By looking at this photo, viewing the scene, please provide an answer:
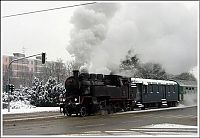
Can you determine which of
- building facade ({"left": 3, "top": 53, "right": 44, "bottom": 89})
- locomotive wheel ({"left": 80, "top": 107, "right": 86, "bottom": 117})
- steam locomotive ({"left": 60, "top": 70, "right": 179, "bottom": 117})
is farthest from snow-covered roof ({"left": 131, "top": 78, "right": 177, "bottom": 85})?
building facade ({"left": 3, "top": 53, "right": 44, "bottom": 89})

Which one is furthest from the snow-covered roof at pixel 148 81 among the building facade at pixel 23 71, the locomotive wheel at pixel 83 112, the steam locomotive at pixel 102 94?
the building facade at pixel 23 71

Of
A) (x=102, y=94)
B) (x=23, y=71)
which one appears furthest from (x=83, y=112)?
(x=23, y=71)

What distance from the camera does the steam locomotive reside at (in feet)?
76.2

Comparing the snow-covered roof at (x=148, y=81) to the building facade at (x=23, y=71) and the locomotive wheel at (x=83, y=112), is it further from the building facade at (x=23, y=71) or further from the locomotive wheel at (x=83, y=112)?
the building facade at (x=23, y=71)

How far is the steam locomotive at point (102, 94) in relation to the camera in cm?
2323

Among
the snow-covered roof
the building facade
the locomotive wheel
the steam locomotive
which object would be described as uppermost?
the building facade

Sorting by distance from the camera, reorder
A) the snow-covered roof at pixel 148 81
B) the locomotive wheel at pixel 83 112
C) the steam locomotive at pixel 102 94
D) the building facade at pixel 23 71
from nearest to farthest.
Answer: the locomotive wheel at pixel 83 112 → the steam locomotive at pixel 102 94 → the snow-covered roof at pixel 148 81 → the building facade at pixel 23 71

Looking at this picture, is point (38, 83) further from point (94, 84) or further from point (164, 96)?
point (94, 84)

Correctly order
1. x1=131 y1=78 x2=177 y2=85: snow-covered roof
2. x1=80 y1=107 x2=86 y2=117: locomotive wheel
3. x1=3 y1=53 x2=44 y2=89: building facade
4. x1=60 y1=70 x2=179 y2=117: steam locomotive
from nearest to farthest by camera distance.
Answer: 1. x1=80 y1=107 x2=86 y2=117: locomotive wheel
2. x1=60 y1=70 x2=179 y2=117: steam locomotive
3. x1=131 y1=78 x2=177 y2=85: snow-covered roof
4. x1=3 y1=53 x2=44 y2=89: building facade

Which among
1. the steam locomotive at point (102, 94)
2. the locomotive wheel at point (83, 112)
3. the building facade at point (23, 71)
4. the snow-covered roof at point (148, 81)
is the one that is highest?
the building facade at point (23, 71)

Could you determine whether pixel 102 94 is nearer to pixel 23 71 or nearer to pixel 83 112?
pixel 83 112

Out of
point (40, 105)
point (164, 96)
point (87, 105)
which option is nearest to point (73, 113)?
point (87, 105)

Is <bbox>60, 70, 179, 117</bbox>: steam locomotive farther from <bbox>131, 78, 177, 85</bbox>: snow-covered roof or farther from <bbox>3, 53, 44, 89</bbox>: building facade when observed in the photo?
<bbox>3, 53, 44, 89</bbox>: building facade

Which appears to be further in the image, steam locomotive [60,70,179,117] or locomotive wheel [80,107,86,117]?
steam locomotive [60,70,179,117]
